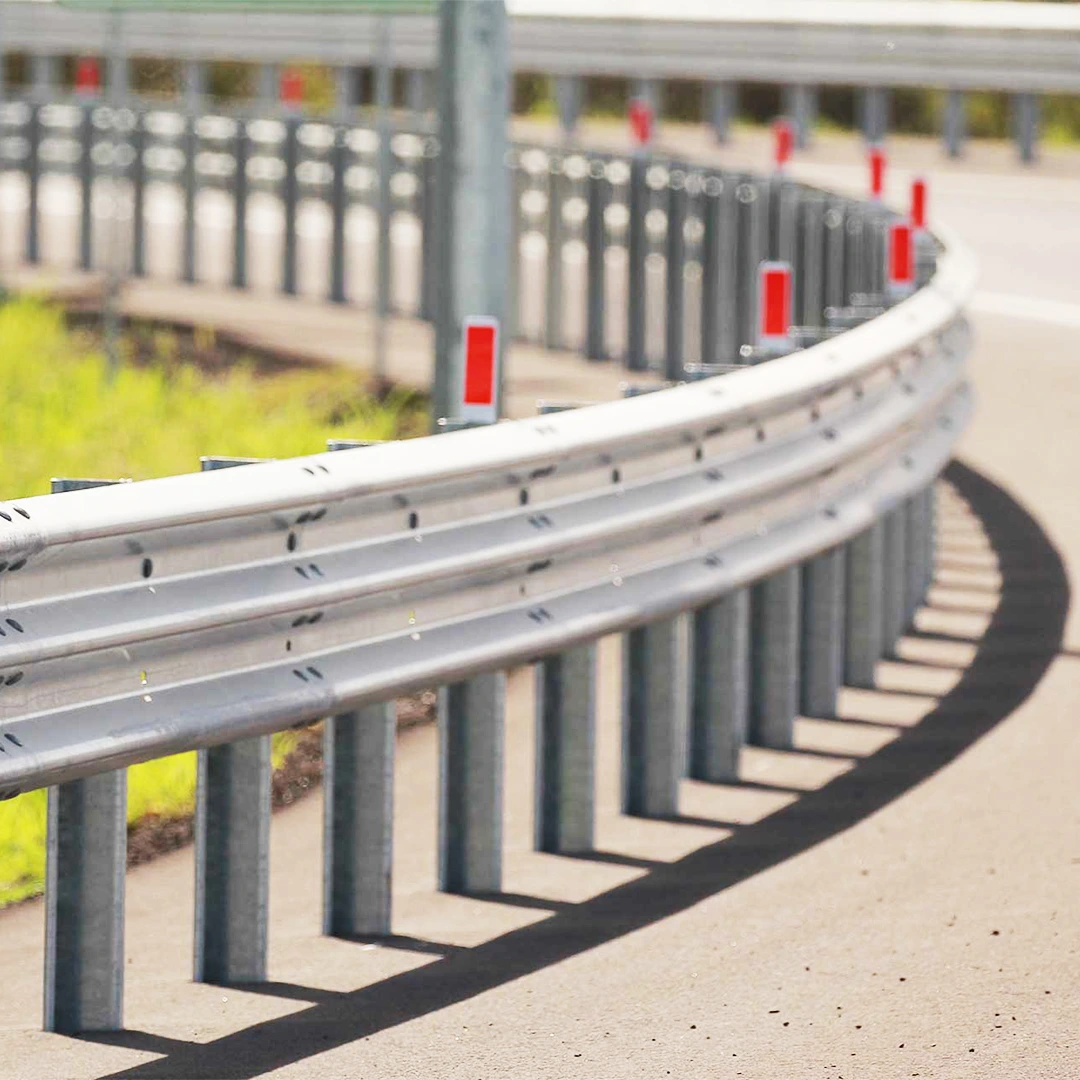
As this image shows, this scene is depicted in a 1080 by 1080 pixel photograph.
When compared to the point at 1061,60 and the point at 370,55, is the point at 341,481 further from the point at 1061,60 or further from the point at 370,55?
the point at 370,55

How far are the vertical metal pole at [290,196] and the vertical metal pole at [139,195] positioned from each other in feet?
4.72

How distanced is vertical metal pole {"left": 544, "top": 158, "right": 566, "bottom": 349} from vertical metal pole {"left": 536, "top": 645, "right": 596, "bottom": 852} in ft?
40.2

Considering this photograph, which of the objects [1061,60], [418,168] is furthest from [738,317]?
[1061,60]

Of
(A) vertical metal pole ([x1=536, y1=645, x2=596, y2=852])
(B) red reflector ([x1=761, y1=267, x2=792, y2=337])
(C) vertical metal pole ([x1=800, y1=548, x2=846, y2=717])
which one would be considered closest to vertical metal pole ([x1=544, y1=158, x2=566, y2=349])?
(B) red reflector ([x1=761, y1=267, x2=792, y2=337])

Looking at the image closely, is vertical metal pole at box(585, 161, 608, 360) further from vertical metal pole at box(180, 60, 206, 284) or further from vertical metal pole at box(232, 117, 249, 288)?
vertical metal pole at box(180, 60, 206, 284)

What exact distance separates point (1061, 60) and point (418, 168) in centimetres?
1400

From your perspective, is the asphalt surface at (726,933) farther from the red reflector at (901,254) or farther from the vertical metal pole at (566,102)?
the vertical metal pole at (566,102)

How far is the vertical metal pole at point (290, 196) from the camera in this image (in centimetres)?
2192

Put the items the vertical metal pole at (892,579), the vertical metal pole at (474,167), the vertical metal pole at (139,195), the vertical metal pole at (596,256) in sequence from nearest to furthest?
1. the vertical metal pole at (474,167)
2. the vertical metal pole at (892,579)
3. the vertical metal pole at (596,256)
4. the vertical metal pole at (139,195)

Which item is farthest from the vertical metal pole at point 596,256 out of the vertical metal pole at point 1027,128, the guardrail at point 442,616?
the vertical metal pole at point 1027,128

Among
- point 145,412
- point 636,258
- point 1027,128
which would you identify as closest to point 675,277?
point 636,258

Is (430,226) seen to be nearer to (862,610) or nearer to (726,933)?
(862,610)

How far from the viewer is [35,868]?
823 centimetres

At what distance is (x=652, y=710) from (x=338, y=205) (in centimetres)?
1372
